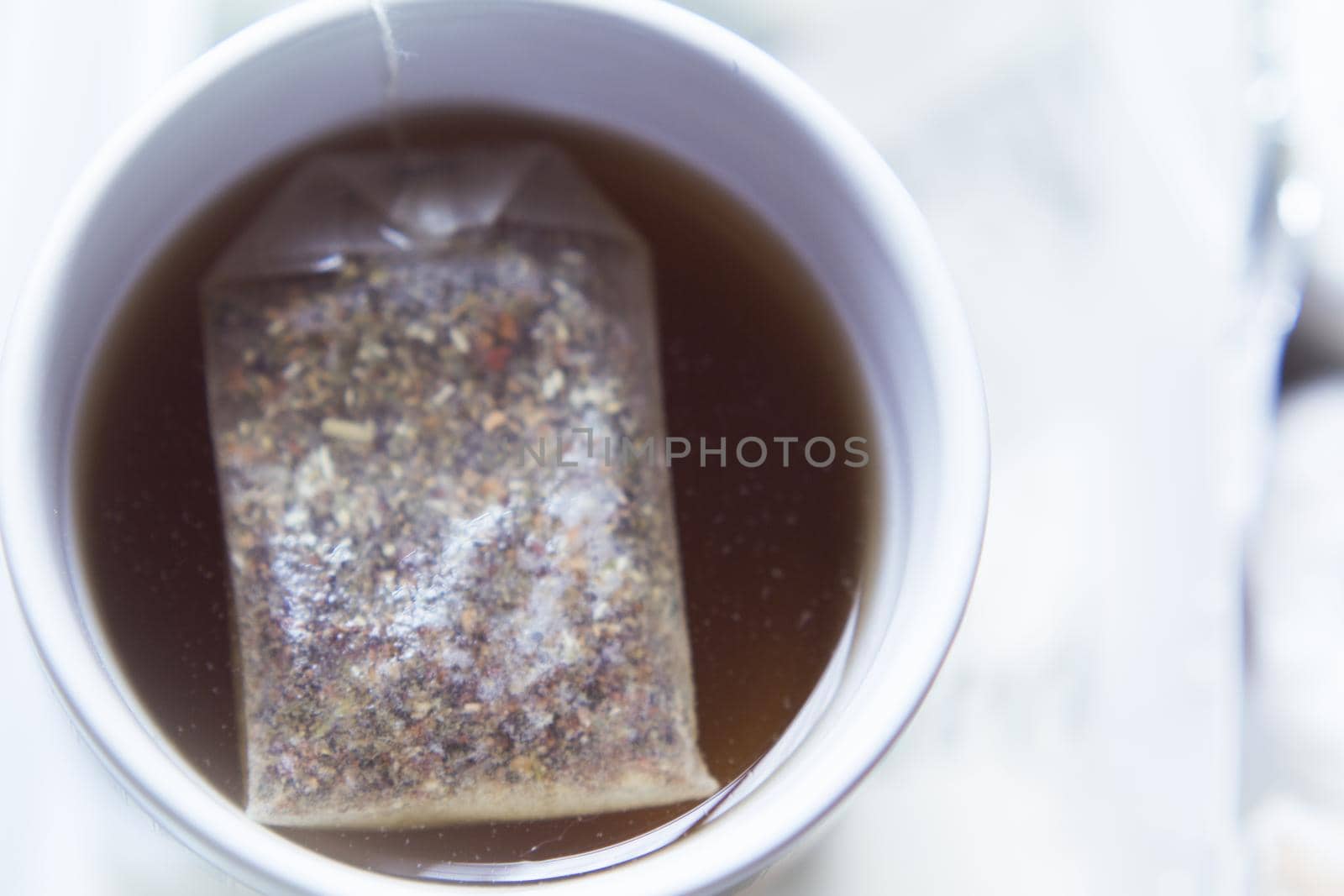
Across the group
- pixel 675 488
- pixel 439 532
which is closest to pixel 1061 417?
pixel 675 488

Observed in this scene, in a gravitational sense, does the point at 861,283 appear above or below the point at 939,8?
below

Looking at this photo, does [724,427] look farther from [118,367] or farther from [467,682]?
[118,367]

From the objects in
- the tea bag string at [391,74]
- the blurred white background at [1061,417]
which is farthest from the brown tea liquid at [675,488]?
the blurred white background at [1061,417]

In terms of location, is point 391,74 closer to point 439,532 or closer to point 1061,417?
point 439,532

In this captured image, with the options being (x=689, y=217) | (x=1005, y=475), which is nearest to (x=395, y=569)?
(x=689, y=217)

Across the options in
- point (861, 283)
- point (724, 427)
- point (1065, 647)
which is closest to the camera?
point (861, 283)

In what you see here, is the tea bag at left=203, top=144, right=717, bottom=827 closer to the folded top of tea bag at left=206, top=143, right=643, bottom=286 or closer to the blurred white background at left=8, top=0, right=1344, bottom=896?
the folded top of tea bag at left=206, top=143, right=643, bottom=286
